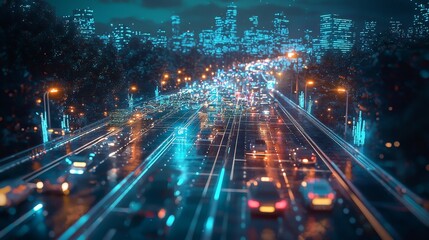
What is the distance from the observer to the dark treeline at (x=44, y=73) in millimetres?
31328

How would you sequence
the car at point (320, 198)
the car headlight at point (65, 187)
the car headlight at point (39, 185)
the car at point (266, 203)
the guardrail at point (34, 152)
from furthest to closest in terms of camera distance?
the guardrail at point (34, 152), the car headlight at point (39, 185), the car headlight at point (65, 187), the car at point (320, 198), the car at point (266, 203)

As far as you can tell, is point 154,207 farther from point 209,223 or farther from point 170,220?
point 209,223

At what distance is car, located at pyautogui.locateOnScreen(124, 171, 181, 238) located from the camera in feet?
54.3

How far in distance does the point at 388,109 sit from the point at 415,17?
79907 mm

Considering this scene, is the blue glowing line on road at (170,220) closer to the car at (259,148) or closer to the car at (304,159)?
the car at (304,159)

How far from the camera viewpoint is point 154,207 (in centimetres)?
1894

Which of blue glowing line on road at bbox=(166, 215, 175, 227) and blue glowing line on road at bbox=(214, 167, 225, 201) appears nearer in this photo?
blue glowing line on road at bbox=(166, 215, 175, 227)

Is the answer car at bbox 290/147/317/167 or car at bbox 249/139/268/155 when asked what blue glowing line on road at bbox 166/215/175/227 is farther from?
car at bbox 249/139/268/155

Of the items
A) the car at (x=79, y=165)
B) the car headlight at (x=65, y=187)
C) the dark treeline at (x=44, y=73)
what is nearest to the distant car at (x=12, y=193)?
the car headlight at (x=65, y=187)

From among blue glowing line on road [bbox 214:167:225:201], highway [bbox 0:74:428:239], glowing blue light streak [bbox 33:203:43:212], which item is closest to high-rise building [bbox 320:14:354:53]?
highway [bbox 0:74:428:239]

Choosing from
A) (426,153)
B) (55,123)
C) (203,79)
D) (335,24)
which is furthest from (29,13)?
(335,24)

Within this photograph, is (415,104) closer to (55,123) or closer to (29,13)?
(29,13)

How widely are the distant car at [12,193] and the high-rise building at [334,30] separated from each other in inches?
4709

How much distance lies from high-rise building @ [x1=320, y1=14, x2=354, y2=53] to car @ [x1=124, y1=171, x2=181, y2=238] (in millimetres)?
114871
